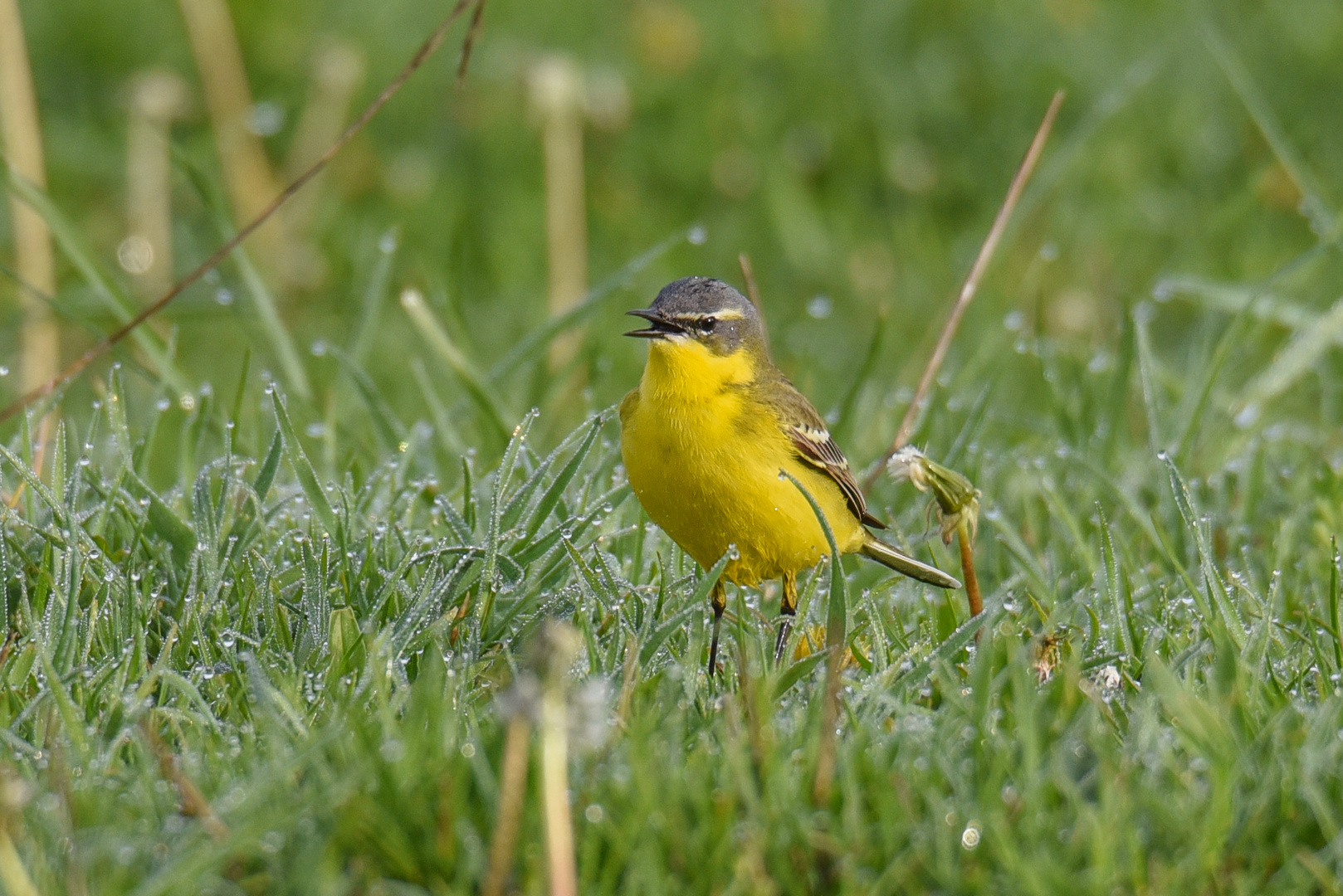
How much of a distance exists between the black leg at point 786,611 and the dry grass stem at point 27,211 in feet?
9.88

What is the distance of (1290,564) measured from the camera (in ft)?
13.8

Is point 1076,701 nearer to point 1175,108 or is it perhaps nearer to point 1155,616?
point 1155,616

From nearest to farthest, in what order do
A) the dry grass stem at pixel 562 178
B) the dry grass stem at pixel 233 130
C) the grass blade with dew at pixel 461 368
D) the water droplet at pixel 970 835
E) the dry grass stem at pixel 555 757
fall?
the dry grass stem at pixel 555 757 → the water droplet at pixel 970 835 → the grass blade with dew at pixel 461 368 → the dry grass stem at pixel 562 178 → the dry grass stem at pixel 233 130

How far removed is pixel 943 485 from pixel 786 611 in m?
0.70

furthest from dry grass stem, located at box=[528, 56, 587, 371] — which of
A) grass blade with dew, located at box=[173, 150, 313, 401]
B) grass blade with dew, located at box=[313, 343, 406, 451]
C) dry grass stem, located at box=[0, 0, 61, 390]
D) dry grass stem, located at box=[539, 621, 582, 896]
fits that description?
dry grass stem, located at box=[539, 621, 582, 896]

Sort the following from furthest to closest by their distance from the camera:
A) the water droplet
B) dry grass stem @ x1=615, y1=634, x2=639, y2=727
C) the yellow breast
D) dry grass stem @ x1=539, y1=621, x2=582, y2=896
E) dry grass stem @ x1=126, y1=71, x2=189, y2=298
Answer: dry grass stem @ x1=126, y1=71, x2=189, y2=298, the yellow breast, dry grass stem @ x1=615, y1=634, x2=639, y2=727, the water droplet, dry grass stem @ x1=539, y1=621, x2=582, y2=896

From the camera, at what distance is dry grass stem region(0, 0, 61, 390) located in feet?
18.3

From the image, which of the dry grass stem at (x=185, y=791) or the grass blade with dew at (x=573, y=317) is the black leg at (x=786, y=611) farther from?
the dry grass stem at (x=185, y=791)

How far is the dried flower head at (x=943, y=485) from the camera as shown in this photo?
3.54m

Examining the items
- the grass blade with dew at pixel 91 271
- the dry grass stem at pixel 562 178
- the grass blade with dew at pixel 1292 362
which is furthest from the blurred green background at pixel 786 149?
the grass blade with dew at pixel 91 271

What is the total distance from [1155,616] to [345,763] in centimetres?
207

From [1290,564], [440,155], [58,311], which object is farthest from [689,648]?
[440,155]

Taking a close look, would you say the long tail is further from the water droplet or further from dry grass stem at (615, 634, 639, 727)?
the water droplet

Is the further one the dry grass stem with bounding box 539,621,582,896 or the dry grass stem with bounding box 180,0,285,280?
the dry grass stem with bounding box 180,0,285,280
